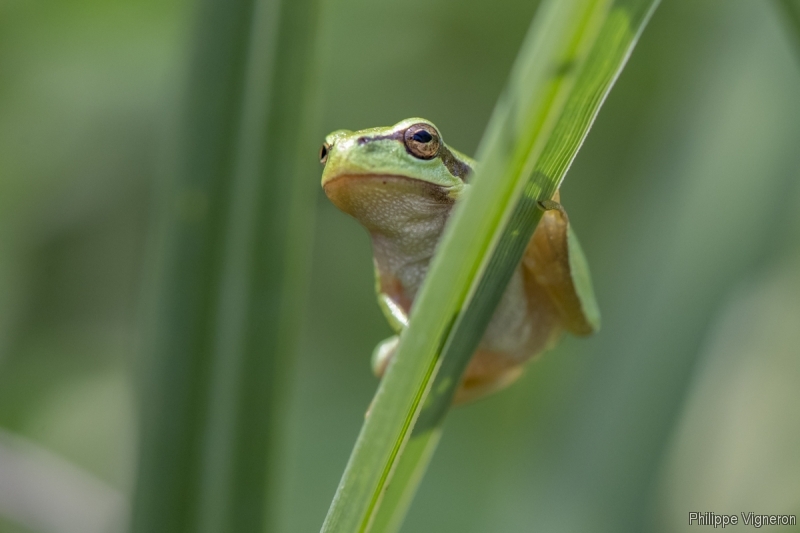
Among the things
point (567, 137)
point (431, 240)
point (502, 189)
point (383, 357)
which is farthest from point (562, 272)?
point (502, 189)

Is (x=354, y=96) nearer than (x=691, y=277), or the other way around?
(x=691, y=277)

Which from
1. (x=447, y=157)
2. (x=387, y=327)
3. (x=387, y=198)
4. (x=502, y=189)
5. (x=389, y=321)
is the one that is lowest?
(x=387, y=327)

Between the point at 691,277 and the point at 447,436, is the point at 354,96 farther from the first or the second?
the point at 691,277

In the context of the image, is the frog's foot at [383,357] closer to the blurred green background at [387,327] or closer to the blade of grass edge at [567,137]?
the blurred green background at [387,327]

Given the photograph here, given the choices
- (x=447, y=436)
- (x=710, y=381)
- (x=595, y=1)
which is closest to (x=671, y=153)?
(x=710, y=381)

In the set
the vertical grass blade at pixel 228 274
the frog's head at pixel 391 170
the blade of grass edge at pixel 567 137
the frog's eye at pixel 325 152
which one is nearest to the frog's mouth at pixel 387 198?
the frog's head at pixel 391 170

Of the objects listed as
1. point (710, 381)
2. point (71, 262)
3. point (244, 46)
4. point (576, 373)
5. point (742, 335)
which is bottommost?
point (71, 262)

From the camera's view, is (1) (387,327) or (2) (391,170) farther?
(1) (387,327)

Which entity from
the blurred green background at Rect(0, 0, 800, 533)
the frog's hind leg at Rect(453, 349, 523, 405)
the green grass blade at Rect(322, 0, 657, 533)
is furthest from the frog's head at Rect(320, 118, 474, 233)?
the green grass blade at Rect(322, 0, 657, 533)

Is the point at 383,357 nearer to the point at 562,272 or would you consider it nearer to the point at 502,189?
the point at 562,272
